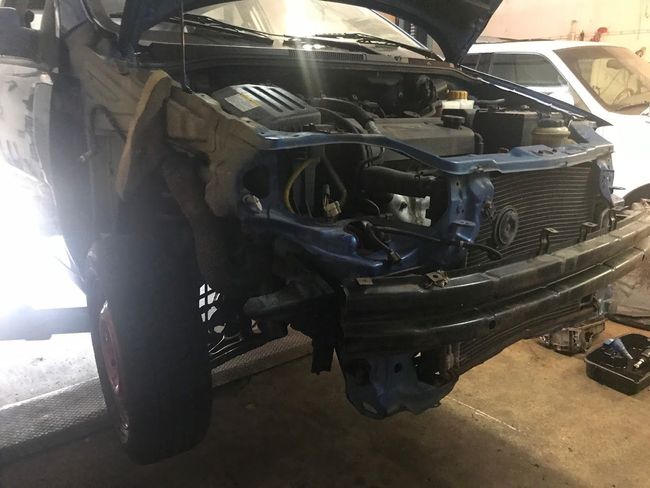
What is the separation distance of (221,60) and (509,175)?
1.05 metres

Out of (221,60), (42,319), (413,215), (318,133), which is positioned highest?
(221,60)

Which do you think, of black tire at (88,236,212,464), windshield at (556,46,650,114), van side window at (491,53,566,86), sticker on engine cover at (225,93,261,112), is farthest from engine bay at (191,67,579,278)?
van side window at (491,53,566,86)

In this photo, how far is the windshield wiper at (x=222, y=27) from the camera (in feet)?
7.47

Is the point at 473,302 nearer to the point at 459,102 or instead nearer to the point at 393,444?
the point at 393,444

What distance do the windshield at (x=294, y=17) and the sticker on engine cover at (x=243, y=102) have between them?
74 cm

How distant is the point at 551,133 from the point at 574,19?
6114mm

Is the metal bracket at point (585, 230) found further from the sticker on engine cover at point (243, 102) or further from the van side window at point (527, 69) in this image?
the van side window at point (527, 69)

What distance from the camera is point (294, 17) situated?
2668 mm

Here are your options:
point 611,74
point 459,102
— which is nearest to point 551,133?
point 459,102

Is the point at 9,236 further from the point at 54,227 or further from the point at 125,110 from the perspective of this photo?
the point at 125,110

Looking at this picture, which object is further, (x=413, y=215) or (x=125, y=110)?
(x=413, y=215)

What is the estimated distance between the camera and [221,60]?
201 cm

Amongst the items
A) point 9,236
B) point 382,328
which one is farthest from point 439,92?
point 9,236

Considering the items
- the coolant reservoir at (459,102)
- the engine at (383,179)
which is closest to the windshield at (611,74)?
the coolant reservoir at (459,102)
